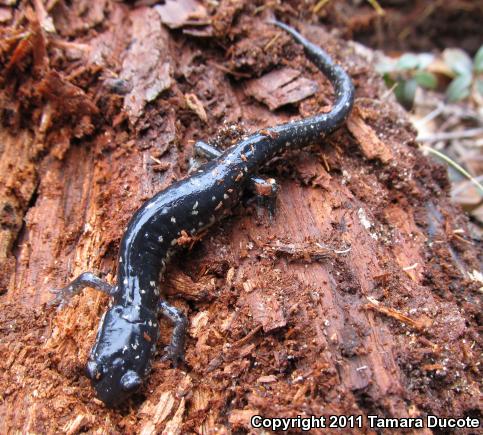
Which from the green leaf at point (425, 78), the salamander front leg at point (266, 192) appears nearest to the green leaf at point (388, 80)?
the green leaf at point (425, 78)

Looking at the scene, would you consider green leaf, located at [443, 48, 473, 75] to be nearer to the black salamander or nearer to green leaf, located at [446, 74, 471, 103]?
green leaf, located at [446, 74, 471, 103]

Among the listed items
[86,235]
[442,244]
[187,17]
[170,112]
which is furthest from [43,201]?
[442,244]

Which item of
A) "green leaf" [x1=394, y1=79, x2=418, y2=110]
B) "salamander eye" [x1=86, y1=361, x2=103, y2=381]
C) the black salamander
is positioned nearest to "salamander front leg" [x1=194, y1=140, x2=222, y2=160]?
the black salamander

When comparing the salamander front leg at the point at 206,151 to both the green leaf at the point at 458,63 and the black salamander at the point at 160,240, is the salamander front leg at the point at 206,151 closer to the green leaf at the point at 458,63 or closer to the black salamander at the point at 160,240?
the black salamander at the point at 160,240

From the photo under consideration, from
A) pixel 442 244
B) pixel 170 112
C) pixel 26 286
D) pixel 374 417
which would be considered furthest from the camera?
pixel 170 112

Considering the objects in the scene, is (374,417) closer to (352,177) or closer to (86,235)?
(352,177)

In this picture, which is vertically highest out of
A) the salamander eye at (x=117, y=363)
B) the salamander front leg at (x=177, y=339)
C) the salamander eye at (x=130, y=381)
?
the salamander eye at (x=117, y=363)

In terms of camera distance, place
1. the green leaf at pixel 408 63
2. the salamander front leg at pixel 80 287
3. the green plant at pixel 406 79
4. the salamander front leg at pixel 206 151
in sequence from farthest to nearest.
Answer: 1. the green plant at pixel 406 79
2. the green leaf at pixel 408 63
3. the salamander front leg at pixel 206 151
4. the salamander front leg at pixel 80 287

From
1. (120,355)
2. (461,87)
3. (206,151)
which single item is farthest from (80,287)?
(461,87)
